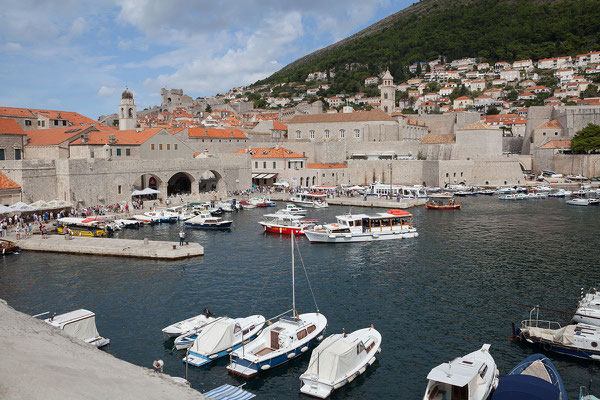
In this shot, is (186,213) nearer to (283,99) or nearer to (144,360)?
(144,360)

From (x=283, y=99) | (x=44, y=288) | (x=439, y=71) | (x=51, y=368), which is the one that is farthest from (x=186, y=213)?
(x=439, y=71)

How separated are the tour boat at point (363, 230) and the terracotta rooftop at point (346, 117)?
31076 millimetres

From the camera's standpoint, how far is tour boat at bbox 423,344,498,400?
29.0 feet

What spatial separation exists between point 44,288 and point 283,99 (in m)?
99.9

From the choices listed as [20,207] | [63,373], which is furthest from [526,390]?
[20,207]

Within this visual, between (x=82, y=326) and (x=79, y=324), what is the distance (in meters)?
0.09

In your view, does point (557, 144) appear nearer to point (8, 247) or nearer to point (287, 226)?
point (287, 226)

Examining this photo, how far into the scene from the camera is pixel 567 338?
36.8 feet

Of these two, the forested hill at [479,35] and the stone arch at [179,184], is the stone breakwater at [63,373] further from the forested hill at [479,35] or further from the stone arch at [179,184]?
the forested hill at [479,35]

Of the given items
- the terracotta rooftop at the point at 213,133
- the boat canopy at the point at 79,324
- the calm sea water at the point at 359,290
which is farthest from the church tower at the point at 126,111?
the boat canopy at the point at 79,324

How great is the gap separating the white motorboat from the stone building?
25.9 m

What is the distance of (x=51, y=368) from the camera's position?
202 inches

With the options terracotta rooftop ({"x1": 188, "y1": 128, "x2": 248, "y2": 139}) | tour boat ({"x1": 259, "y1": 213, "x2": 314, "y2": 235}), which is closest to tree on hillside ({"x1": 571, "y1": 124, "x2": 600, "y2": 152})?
tour boat ({"x1": 259, "y1": 213, "x2": 314, "y2": 235})

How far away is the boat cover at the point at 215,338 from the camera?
1093cm
